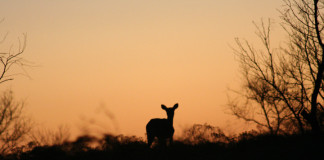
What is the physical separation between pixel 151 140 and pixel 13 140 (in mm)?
14703

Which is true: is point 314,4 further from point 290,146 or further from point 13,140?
point 13,140

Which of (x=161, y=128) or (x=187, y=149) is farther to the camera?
(x=161, y=128)

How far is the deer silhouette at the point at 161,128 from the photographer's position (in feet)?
55.9

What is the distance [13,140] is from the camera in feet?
93.5

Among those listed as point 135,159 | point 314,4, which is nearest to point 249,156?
point 135,159

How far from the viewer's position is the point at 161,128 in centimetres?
1748

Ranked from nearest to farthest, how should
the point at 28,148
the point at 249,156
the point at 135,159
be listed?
the point at 249,156 → the point at 135,159 → the point at 28,148

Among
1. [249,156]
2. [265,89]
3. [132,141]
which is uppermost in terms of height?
[265,89]

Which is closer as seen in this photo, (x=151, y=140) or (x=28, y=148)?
(x=28, y=148)

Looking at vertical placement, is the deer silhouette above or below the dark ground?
above

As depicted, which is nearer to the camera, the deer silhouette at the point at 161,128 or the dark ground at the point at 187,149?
the dark ground at the point at 187,149

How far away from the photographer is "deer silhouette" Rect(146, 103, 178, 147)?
1705 cm

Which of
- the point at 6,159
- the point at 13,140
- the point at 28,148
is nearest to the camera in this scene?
the point at 6,159

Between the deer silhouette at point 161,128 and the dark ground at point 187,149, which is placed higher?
the deer silhouette at point 161,128
